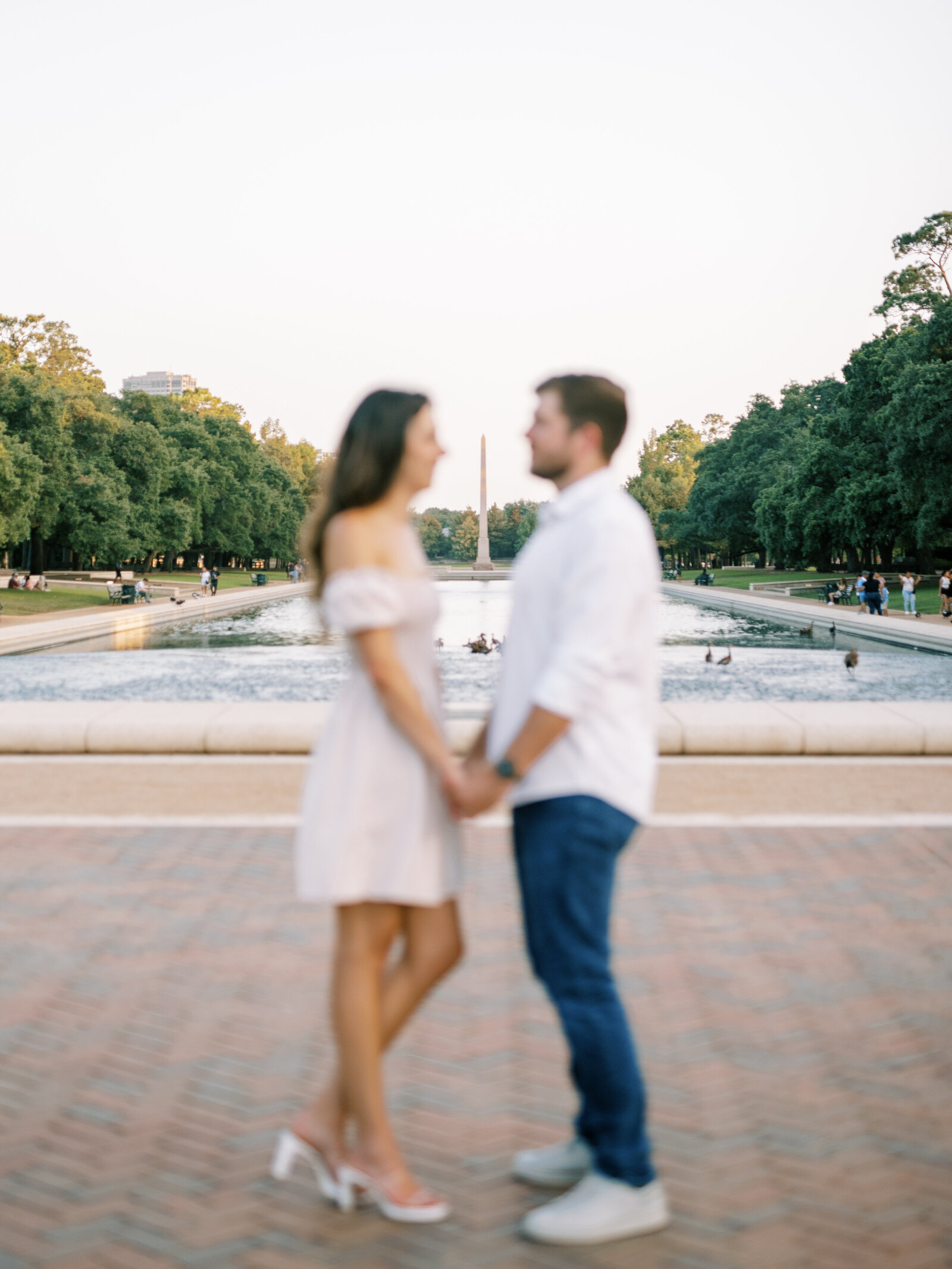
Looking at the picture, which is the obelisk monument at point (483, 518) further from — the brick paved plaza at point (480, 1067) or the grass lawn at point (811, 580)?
the brick paved plaza at point (480, 1067)

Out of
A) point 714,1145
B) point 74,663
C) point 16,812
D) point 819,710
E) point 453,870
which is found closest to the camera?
point 453,870

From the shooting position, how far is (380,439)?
2.68 meters

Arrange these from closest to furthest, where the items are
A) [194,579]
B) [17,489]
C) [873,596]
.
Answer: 1. [873,596]
2. [17,489]
3. [194,579]

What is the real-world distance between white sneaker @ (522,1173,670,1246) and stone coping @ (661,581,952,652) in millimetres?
20533

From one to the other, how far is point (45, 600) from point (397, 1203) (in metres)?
39.1

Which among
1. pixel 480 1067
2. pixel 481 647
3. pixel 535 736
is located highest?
pixel 535 736

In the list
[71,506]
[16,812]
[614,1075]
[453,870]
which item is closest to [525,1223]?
[614,1075]

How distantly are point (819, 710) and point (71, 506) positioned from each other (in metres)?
41.7

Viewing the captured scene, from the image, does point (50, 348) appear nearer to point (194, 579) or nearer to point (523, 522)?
point (194, 579)

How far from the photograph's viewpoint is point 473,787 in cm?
256

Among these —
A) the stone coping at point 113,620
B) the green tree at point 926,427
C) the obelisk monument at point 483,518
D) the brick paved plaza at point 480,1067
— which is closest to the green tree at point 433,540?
the obelisk monument at point 483,518

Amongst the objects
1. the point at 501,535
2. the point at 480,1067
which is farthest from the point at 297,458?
the point at 480,1067

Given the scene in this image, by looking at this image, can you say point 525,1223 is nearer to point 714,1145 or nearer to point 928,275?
point 714,1145

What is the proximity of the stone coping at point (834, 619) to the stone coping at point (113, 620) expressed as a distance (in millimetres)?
16328
